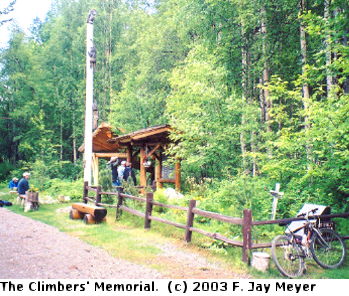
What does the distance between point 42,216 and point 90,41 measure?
294 inches

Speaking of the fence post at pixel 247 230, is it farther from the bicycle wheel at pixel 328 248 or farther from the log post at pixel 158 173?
the log post at pixel 158 173

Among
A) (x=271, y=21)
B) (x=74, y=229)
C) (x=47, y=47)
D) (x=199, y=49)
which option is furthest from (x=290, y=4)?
(x=47, y=47)

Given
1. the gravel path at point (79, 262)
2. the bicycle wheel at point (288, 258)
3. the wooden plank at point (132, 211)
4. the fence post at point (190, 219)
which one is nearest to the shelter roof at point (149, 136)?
the wooden plank at point (132, 211)

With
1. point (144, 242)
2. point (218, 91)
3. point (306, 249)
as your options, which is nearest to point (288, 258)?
point (306, 249)

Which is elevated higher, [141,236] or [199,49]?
[199,49]

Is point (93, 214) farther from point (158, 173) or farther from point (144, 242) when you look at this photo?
point (158, 173)

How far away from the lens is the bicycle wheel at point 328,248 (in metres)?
6.74

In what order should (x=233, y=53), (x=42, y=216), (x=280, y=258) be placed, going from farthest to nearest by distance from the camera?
1. (x=233, y=53)
2. (x=42, y=216)
3. (x=280, y=258)

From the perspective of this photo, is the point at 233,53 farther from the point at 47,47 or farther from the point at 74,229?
the point at 47,47

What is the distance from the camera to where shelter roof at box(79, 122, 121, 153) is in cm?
2038

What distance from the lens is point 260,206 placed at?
29.7ft

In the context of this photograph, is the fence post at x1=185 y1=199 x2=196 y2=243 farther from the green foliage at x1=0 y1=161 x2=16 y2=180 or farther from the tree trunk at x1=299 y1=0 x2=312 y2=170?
the green foliage at x1=0 y1=161 x2=16 y2=180

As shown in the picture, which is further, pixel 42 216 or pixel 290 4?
pixel 290 4

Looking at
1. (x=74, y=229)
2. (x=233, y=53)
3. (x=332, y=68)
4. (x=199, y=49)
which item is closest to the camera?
(x=332, y=68)
